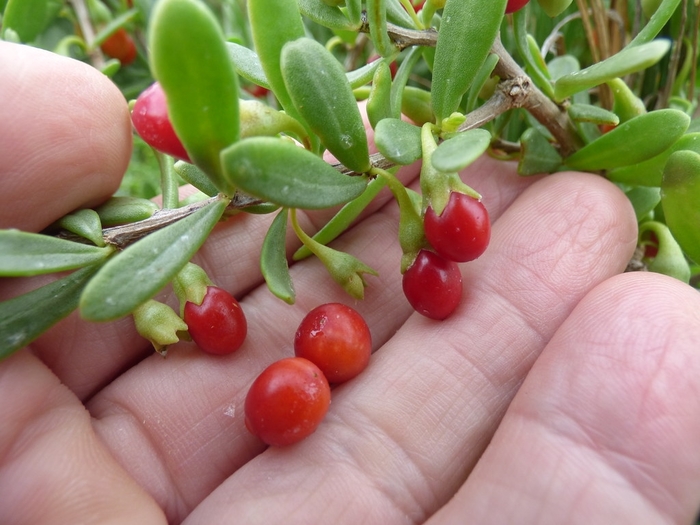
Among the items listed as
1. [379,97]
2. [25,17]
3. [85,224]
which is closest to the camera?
[379,97]

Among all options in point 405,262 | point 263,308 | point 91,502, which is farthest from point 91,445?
point 405,262

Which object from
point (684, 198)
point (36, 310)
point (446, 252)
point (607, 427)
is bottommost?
point (607, 427)

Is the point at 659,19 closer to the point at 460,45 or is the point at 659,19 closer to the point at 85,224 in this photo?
the point at 460,45

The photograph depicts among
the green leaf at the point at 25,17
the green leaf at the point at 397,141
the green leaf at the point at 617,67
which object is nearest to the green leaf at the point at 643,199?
the green leaf at the point at 617,67

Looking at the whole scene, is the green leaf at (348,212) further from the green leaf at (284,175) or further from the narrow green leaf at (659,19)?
the narrow green leaf at (659,19)

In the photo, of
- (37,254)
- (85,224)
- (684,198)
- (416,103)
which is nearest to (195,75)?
(37,254)

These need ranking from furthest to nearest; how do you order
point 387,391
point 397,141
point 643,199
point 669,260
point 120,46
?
1. point 120,46
2. point 643,199
3. point 669,260
4. point 387,391
5. point 397,141

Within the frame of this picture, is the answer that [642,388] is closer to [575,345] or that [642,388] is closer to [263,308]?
[575,345]
